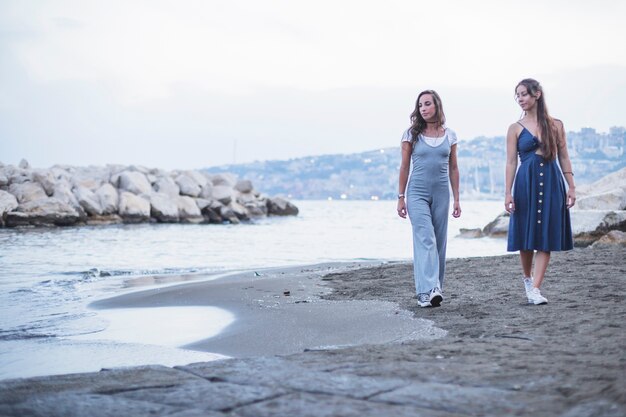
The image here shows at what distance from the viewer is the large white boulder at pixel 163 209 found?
3656cm

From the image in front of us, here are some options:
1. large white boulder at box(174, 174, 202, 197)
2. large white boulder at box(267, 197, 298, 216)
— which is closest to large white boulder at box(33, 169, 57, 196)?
large white boulder at box(174, 174, 202, 197)

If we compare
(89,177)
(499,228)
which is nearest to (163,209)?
(89,177)

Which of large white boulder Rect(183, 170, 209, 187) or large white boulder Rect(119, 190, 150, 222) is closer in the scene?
large white boulder Rect(119, 190, 150, 222)

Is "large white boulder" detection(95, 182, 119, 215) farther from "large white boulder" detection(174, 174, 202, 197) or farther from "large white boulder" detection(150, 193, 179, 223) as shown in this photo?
"large white boulder" detection(174, 174, 202, 197)

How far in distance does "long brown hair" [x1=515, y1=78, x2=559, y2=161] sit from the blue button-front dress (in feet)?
0.20

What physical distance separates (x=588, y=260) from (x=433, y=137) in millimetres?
3885

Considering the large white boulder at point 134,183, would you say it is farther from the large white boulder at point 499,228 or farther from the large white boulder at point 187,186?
the large white boulder at point 499,228

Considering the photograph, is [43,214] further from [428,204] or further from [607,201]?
[428,204]

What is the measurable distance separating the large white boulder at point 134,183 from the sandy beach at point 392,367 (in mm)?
32156

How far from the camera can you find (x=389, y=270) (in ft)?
32.6

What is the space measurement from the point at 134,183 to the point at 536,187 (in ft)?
111

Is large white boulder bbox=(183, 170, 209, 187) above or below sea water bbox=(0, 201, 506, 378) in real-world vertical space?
above

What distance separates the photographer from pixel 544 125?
614cm

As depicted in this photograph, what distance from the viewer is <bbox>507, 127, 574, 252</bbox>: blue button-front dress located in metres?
6.09
